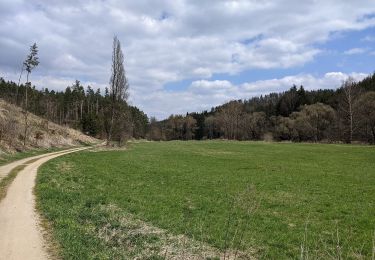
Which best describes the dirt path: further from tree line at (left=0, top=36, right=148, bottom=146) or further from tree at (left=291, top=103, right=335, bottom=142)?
tree at (left=291, top=103, right=335, bottom=142)

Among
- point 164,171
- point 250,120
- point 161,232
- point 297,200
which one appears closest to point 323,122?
point 250,120

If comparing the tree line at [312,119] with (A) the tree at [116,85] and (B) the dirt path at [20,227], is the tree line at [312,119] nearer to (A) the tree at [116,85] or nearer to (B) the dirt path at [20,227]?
(A) the tree at [116,85]

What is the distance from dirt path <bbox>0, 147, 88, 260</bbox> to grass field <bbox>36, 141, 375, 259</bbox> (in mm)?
547

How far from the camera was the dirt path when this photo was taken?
10.1m

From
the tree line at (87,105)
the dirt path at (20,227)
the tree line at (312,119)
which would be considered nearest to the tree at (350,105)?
the tree line at (312,119)

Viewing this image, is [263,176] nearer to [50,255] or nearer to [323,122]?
[50,255]

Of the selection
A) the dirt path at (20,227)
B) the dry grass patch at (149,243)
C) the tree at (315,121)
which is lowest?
the dry grass patch at (149,243)

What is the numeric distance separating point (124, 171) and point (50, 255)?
70.2ft

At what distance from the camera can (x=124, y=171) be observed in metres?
31.4

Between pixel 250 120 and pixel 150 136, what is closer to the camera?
pixel 250 120

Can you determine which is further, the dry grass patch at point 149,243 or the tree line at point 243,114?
the tree line at point 243,114

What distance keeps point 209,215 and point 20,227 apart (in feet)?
21.7

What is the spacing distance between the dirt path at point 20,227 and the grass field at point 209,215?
55 centimetres

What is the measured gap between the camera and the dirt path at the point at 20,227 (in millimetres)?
10109
